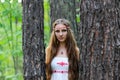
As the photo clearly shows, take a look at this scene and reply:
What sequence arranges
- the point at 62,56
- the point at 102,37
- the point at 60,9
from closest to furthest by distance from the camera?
the point at 102,37
the point at 62,56
the point at 60,9

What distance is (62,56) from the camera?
220 inches

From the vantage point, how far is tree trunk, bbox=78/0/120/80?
392 cm

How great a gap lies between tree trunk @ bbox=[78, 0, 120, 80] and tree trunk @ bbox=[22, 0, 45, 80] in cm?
126

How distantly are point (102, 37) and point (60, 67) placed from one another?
1.67 m

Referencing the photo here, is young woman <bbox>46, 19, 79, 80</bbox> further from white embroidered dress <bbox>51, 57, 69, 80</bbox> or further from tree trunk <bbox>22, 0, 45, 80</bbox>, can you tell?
tree trunk <bbox>22, 0, 45, 80</bbox>

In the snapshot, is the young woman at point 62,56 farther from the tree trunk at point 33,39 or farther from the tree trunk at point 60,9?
the tree trunk at point 60,9

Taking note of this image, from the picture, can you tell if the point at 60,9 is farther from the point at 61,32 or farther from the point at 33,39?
the point at 33,39

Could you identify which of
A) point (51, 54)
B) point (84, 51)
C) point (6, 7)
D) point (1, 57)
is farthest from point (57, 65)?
point (1, 57)

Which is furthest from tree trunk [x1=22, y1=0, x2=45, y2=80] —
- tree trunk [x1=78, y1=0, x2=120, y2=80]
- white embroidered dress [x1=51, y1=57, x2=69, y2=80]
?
tree trunk [x1=78, y1=0, x2=120, y2=80]

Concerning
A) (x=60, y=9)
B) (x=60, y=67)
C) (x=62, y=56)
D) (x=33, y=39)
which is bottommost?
(x=60, y=67)

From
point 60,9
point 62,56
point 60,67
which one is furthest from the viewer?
point 60,9

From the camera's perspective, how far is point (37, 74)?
5234mm

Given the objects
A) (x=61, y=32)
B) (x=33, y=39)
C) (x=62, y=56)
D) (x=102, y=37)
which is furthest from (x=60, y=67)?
(x=102, y=37)

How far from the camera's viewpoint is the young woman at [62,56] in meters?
5.48
